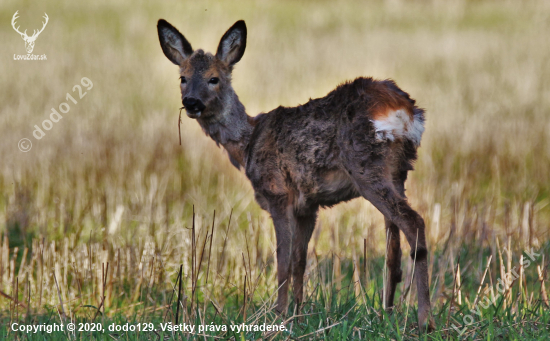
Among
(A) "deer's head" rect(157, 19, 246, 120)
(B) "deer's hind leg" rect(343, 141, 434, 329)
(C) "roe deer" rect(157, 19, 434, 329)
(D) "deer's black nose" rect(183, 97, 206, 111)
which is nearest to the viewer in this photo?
(B) "deer's hind leg" rect(343, 141, 434, 329)

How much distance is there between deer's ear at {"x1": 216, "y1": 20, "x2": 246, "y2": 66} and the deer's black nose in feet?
2.31

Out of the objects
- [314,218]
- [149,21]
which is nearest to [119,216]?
[314,218]

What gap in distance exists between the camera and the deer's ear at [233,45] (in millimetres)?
6328

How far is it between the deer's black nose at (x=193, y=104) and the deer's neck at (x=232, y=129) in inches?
11.6

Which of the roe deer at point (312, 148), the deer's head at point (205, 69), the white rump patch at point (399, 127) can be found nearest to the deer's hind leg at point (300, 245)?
the roe deer at point (312, 148)

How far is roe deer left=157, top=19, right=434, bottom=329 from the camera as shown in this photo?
5.12 metres

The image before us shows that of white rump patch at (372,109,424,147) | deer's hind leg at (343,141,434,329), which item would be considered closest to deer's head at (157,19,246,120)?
deer's hind leg at (343,141,434,329)

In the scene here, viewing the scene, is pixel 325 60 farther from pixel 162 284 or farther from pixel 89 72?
pixel 162 284

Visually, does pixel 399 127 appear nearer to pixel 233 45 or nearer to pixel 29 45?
pixel 233 45

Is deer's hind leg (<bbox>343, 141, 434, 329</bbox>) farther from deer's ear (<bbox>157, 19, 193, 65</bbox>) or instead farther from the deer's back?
deer's ear (<bbox>157, 19, 193, 65</bbox>)

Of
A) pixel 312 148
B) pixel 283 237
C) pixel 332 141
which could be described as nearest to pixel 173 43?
pixel 312 148

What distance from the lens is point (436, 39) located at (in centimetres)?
1944

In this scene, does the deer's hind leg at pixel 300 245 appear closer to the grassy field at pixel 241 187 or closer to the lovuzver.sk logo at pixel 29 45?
the grassy field at pixel 241 187

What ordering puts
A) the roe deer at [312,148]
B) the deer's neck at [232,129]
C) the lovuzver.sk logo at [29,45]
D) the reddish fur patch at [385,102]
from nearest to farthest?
the roe deer at [312,148] → the reddish fur patch at [385,102] → the deer's neck at [232,129] → the lovuzver.sk logo at [29,45]
